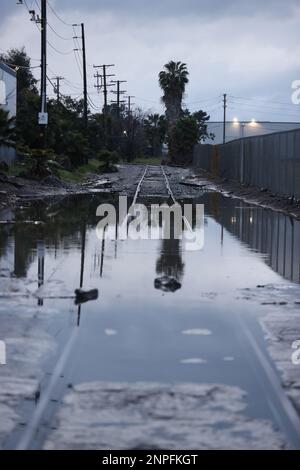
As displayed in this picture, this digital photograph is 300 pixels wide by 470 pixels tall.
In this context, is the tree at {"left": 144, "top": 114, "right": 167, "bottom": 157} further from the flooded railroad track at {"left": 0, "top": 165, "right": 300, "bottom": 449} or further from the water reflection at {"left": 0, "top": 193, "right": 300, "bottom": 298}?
the flooded railroad track at {"left": 0, "top": 165, "right": 300, "bottom": 449}

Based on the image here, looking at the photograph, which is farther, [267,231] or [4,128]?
[4,128]

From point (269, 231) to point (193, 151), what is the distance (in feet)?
227

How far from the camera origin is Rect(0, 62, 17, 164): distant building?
149ft

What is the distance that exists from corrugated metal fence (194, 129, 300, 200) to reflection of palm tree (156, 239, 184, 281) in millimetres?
11646

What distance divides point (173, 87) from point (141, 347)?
9396 centimetres

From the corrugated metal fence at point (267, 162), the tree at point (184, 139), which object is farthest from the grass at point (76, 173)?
the tree at point (184, 139)

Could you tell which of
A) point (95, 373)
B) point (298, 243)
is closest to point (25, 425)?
point (95, 373)

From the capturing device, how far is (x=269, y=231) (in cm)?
2055

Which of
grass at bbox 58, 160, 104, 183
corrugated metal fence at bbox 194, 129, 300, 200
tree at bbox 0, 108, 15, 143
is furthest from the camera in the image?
grass at bbox 58, 160, 104, 183

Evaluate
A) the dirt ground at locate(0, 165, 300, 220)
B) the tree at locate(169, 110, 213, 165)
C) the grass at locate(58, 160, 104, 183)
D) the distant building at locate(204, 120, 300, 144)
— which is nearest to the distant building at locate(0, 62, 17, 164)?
the grass at locate(58, 160, 104, 183)

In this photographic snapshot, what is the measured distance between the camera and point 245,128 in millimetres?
108875

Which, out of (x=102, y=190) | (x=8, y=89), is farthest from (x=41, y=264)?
(x=8, y=89)

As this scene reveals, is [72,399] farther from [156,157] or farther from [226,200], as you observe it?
[156,157]

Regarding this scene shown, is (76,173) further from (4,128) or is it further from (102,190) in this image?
(4,128)
